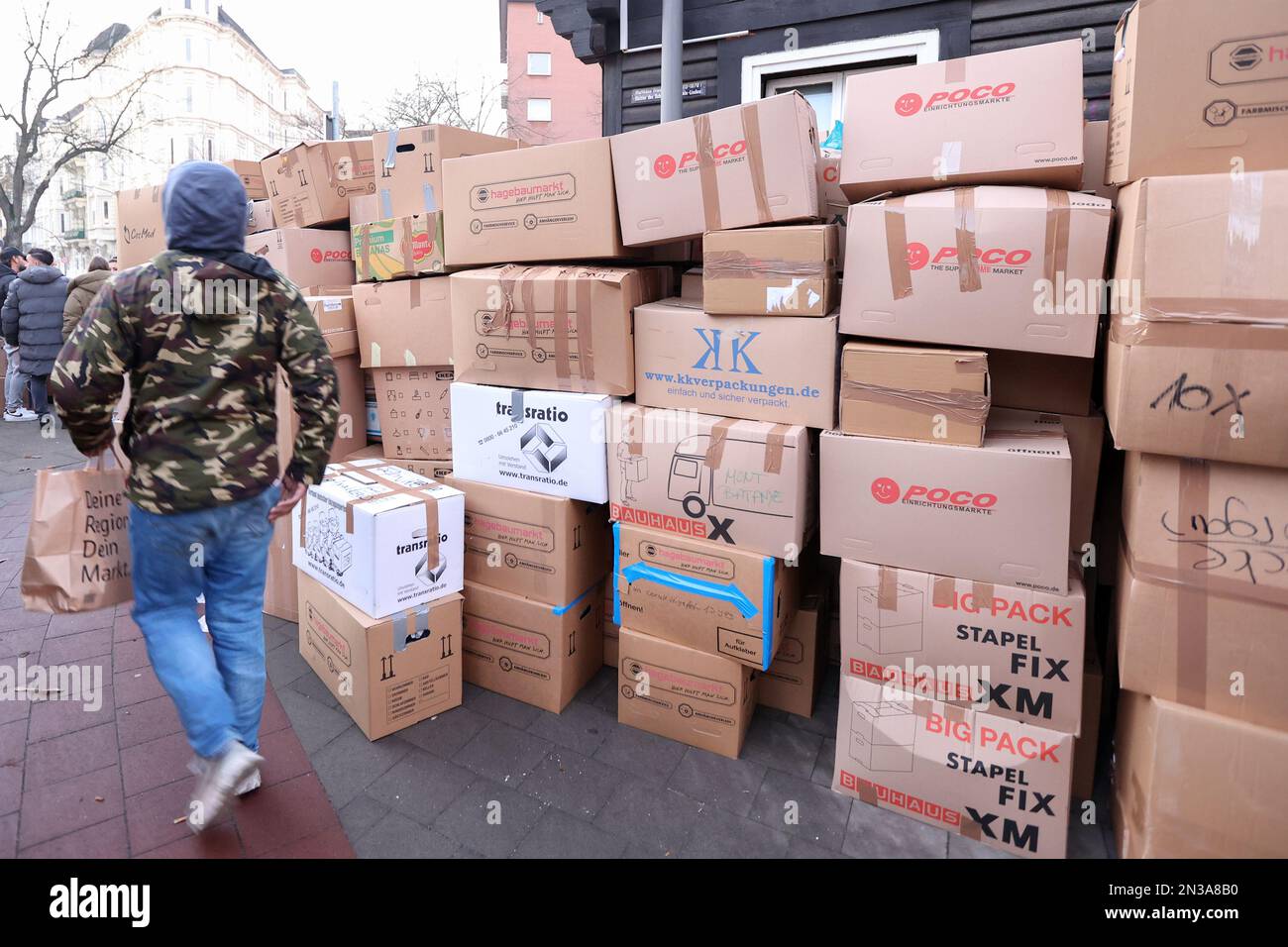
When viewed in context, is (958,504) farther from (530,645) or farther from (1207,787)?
(530,645)

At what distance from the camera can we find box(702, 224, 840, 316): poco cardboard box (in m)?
2.16

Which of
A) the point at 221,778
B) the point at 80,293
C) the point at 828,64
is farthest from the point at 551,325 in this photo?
the point at 80,293

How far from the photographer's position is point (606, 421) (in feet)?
8.15

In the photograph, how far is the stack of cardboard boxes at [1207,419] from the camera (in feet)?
5.05

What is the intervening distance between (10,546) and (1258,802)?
535 cm

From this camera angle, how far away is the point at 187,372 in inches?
67.5

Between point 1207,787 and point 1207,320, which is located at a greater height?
point 1207,320

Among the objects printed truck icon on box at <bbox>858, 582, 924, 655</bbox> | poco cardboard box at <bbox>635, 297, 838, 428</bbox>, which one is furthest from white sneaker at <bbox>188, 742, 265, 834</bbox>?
printed truck icon on box at <bbox>858, 582, 924, 655</bbox>

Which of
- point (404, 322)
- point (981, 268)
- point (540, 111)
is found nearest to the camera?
point (981, 268)

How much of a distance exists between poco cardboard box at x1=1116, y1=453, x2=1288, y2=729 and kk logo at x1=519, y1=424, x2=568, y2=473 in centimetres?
173

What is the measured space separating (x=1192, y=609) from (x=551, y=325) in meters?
2.04

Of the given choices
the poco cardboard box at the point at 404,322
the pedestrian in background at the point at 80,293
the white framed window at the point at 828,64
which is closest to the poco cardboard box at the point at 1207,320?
the poco cardboard box at the point at 404,322

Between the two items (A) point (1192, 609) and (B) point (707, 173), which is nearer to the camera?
(A) point (1192, 609)

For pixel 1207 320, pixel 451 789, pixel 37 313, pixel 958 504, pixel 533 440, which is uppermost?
pixel 37 313
